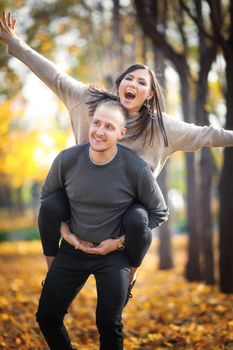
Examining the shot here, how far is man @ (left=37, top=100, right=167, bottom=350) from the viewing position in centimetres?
347

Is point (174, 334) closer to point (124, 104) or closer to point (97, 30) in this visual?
point (124, 104)

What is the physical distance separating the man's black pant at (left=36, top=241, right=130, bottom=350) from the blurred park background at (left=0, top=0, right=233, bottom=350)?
1374 mm

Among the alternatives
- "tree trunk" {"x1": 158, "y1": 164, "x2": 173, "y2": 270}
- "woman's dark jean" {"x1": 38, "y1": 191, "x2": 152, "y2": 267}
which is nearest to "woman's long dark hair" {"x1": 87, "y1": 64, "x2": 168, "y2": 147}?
"woman's dark jean" {"x1": 38, "y1": 191, "x2": 152, "y2": 267}

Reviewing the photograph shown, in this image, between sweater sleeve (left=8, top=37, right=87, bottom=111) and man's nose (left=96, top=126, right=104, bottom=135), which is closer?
man's nose (left=96, top=126, right=104, bottom=135)

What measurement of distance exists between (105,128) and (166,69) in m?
8.13

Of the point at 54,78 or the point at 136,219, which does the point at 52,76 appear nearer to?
the point at 54,78

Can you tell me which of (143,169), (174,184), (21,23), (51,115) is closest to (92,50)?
(21,23)

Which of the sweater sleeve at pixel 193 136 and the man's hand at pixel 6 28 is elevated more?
the man's hand at pixel 6 28

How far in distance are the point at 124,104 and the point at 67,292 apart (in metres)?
1.48

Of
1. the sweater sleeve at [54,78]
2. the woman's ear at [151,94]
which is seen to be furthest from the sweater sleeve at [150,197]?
the sweater sleeve at [54,78]

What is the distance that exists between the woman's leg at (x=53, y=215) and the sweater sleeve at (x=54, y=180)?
5 cm

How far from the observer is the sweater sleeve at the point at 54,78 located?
152 inches

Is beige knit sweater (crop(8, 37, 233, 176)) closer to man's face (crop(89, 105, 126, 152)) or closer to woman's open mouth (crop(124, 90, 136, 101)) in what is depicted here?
woman's open mouth (crop(124, 90, 136, 101))

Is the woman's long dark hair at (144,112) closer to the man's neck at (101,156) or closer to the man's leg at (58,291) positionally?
the man's neck at (101,156)
